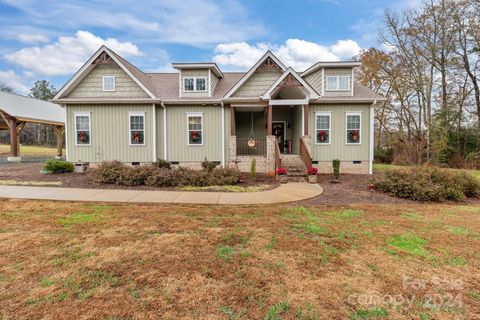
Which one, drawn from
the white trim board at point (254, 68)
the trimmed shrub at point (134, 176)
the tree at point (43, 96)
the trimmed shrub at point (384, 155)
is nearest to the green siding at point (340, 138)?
the white trim board at point (254, 68)

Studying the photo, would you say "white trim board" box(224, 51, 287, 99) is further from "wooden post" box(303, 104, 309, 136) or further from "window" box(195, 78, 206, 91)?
"wooden post" box(303, 104, 309, 136)

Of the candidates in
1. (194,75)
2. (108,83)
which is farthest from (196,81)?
(108,83)

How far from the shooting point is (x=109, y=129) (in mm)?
13492

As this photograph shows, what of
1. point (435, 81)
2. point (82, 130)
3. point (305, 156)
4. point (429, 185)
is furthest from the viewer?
point (435, 81)

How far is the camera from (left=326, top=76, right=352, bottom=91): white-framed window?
13789 millimetres

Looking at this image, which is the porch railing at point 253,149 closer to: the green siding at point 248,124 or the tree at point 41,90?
the green siding at point 248,124

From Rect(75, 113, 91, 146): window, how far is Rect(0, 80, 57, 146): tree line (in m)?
36.9

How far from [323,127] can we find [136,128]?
422 inches

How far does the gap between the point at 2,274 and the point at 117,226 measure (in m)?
1.99

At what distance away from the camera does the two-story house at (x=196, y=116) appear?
523 inches

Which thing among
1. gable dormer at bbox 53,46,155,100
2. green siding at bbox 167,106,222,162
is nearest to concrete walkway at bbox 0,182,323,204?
green siding at bbox 167,106,222,162

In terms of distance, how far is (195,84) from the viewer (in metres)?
14.0

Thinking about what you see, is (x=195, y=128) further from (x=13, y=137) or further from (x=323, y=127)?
(x=13, y=137)

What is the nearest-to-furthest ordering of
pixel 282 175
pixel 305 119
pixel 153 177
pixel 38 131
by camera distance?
pixel 153 177 < pixel 282 175 < pixel 305 119 < pixel 38 131
